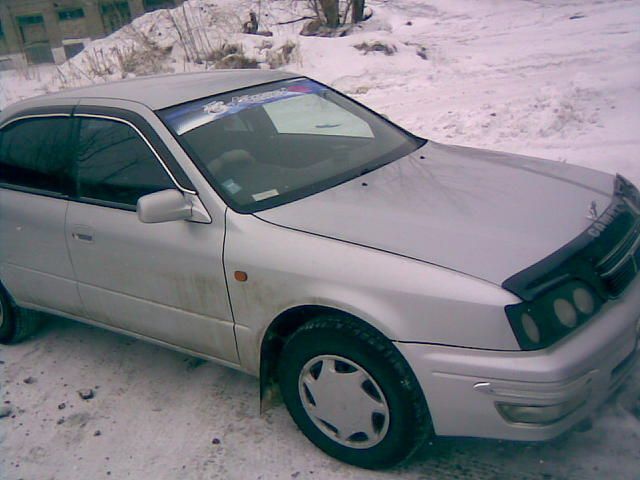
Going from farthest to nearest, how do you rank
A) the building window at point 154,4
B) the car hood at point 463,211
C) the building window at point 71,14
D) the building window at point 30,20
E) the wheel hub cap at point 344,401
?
1. the building window at point 30,20
2. the building window at point 71,14
3. the building window at point 154,4
4. the wheel hub cap at point 344,401
5. the car hood at point 463,211

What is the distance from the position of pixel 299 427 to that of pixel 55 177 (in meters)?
2.01

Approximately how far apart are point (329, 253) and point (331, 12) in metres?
10.4

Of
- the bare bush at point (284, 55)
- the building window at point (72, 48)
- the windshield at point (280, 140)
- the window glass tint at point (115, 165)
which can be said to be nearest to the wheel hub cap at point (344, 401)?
the windshield at point (280, 140)

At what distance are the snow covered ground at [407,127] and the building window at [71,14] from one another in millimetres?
14641

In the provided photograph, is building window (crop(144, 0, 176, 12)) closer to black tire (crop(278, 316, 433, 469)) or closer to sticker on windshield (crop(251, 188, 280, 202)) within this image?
sticker on windshield (crop(251, 188, 280, 202))

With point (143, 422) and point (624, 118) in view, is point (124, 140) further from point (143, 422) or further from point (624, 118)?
point (624, 118)

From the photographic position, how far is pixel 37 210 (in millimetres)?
3562

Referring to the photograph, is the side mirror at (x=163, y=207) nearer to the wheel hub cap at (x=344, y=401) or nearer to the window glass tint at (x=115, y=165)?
the window glass tint at (x=115, y=165)

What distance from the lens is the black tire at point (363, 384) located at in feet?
7.88

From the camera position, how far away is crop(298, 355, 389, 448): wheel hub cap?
8.27ft

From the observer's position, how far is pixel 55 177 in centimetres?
356

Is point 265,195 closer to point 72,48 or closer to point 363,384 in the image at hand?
point 363,384

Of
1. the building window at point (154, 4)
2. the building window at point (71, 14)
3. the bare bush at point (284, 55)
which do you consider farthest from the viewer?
the building window at point (71, 14)

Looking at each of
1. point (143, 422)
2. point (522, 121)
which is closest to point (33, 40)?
point (522, 121)
